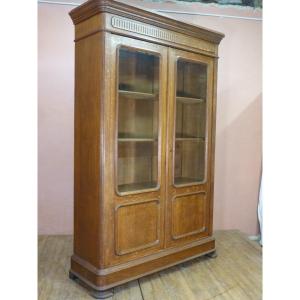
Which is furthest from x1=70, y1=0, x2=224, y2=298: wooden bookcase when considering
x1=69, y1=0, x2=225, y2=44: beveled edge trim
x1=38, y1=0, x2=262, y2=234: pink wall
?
x1=38, y1=0, x2=262, y2=234: pink wall

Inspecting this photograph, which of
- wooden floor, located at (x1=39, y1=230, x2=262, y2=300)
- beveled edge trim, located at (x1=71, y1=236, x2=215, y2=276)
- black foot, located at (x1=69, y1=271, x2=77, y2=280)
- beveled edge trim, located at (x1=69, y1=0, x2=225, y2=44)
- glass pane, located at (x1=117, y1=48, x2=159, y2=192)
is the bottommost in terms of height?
wooden floor, located at (x1=39, y1=230, x2=262, y2=300)

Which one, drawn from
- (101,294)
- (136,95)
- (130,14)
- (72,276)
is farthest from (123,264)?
(130,14)

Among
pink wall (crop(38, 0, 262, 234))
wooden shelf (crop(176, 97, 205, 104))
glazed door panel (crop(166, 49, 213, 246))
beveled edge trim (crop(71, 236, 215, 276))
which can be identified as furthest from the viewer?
pink wall (crop(38, 0, 262, 234))

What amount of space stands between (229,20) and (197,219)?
7.33ft

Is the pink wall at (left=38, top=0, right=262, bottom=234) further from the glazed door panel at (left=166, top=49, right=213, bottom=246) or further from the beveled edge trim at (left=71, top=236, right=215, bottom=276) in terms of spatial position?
the beveled edge trim at (left=71, top=236, right=215, bottom=276)

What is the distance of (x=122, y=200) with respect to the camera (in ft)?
6.90

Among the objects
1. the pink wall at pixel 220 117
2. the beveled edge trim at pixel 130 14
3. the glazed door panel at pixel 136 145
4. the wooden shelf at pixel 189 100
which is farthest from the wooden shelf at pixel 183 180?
the beveled edge trim at pixel 130 14

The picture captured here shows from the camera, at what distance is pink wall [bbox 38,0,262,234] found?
3.00m

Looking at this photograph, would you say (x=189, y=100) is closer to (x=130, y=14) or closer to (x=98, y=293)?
(x=130, y=14)

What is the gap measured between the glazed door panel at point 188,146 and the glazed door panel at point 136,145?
94mm

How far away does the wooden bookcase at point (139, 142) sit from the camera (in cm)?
202

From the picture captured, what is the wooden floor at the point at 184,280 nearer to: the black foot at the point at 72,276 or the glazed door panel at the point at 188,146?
the black foot at the point at 72,276
